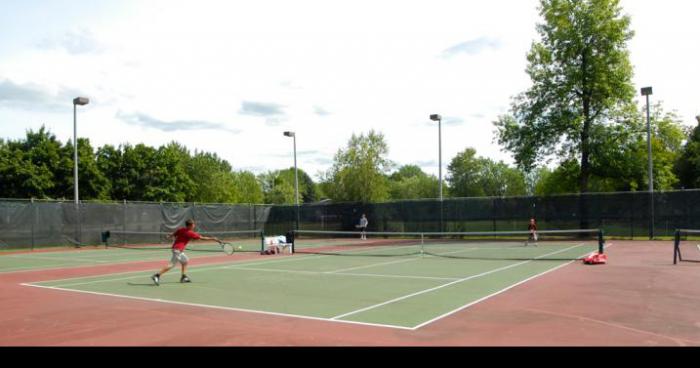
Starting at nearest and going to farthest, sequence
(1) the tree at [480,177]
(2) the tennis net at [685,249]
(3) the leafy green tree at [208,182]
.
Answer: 1. (2) the tennis net at [685,249]
2. (3) the leafy green tree at [208,182]
3. (1) the tree at [480,177]

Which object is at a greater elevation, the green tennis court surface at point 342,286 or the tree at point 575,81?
the tree at point 575,81

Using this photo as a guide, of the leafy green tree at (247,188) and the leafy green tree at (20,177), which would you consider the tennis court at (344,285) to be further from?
the leafy green tree at (247,188)

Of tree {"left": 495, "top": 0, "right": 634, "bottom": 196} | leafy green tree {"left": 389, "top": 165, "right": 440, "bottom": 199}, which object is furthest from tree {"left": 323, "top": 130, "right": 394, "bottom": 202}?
leafy green tree {"left": 389, "top": 165, "right": 440, "bottom": 199}

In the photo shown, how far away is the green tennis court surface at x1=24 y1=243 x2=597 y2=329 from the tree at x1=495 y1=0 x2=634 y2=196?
15837mm

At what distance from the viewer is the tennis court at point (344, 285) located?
884 cm

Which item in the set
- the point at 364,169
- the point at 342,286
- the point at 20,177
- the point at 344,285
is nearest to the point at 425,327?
the point at 342,286

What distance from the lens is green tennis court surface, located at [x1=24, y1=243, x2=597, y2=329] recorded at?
8852 mm

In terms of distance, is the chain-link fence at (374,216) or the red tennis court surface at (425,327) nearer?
the red tennis court surface at (425,327)

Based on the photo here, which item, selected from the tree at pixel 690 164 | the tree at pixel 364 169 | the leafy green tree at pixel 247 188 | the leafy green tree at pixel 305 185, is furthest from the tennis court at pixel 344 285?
the leafy green tree at pixel 305 185

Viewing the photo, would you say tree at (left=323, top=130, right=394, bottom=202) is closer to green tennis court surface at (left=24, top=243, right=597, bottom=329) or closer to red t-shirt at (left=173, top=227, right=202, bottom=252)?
green tennis court surface at (left=24, top=243, right=597, bottom=329)

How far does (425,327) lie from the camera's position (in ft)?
24.5
